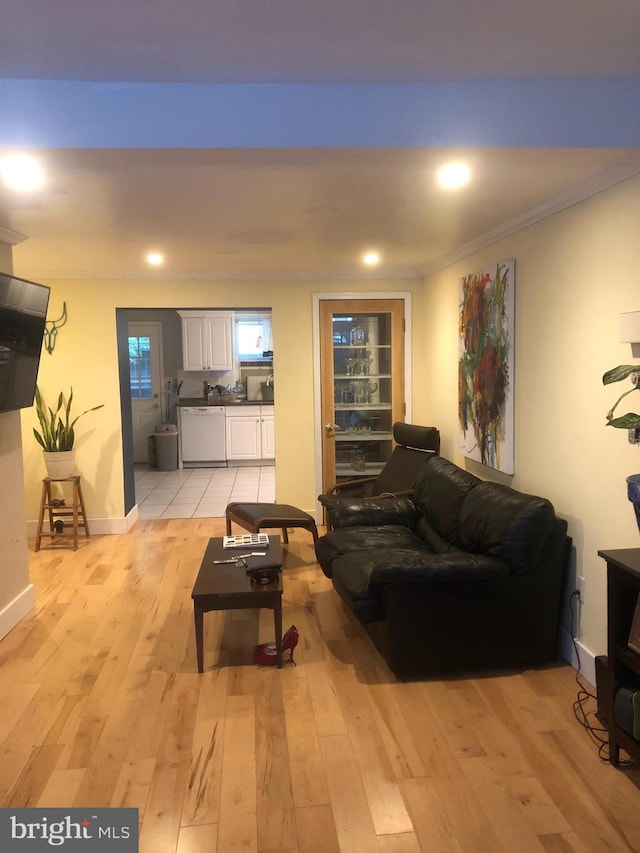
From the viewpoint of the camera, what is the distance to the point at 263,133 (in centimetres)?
212

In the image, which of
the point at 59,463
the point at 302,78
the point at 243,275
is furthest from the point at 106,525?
the point at 302,78

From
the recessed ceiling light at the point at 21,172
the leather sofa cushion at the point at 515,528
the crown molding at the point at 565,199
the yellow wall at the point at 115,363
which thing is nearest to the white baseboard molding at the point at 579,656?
the leather sofa cushion at the point at 515,528

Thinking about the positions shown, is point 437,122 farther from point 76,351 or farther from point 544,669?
point 76,351

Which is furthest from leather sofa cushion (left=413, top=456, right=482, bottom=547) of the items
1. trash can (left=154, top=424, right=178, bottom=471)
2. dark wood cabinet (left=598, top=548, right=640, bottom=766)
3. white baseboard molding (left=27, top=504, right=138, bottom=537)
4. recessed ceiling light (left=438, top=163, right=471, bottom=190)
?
trash can (left=154, top=424, right=178, bottom=471)

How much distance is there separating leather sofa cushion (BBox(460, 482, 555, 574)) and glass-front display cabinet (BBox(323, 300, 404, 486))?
258 cm

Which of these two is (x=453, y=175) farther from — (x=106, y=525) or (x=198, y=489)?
(x=198, y=489)

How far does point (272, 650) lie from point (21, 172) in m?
2.41

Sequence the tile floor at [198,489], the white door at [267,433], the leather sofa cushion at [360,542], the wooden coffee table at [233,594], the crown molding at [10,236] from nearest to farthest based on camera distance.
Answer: the wooden coffee table at [233,594], the crown molding at [10,236], the leather sofa cushion at [360,542], the tile floor at [198,489], the white door at [267,433]

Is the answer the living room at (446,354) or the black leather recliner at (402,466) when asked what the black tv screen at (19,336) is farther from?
the black leather recliner at (402,466)

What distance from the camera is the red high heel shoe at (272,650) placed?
3.03m

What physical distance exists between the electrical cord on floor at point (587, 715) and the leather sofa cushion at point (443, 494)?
695 mm

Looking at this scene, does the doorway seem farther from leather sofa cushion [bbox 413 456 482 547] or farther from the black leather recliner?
leather sofa cushion [bbox 413 456 482 547]

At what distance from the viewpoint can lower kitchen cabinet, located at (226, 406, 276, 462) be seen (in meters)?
8.22

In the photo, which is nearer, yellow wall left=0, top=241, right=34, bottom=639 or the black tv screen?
the black tv screen
